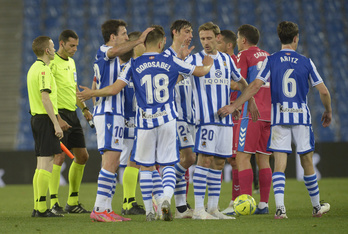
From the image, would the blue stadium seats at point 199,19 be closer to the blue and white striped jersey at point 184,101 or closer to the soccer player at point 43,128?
the soccer player at point 43,128

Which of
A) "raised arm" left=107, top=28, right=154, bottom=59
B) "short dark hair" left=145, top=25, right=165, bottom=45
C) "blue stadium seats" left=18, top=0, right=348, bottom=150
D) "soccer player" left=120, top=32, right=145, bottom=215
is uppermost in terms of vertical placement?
"blue stadium seats" left=18, top=0, right=348, bottom=150

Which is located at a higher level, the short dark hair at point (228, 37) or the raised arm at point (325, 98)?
the short dark hair at point (228, 37)

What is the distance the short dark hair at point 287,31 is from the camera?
588cm

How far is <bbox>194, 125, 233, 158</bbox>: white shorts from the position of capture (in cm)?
565

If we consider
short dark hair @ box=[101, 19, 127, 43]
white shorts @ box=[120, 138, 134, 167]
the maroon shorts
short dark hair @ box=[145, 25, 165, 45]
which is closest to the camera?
short dark hair @ box=[145, 25, 165, 45]

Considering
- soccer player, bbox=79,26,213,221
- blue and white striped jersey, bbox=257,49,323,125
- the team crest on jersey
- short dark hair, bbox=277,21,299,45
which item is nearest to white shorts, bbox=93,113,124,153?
soccer player, bbox=79,26,213,221

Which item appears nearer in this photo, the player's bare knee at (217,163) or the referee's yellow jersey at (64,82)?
the player's bare knee at (217,163)

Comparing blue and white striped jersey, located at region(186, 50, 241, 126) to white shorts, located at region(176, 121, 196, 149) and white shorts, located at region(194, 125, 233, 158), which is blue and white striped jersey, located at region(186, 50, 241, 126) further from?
white shorts, located at region(176, 121, 196, 149)

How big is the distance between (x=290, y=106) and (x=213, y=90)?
0.83 m

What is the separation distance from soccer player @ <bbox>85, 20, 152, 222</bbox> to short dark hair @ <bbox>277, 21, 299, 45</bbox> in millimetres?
1479

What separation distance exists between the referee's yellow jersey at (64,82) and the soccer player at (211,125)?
2.13 metres

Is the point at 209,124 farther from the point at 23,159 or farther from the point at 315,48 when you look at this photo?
the point at 315,48

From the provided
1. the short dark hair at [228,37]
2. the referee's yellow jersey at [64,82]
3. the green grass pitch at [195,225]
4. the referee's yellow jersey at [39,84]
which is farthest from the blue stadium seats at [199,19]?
the green grass pitch at [195,225]

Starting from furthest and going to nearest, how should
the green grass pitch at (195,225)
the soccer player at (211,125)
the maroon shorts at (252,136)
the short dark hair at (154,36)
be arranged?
the maroon shorts at (252,136)
the soccer player at (211,125)
the short dark hair at (154,36)
the green grass pitch at (195,225)
